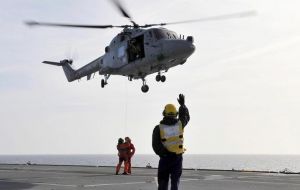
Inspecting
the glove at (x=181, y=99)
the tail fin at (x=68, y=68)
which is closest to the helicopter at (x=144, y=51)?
the tail fin at (x=68, y=68)

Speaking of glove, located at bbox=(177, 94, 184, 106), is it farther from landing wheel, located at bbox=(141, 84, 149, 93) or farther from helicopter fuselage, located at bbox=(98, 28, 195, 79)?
landing wheel, located at bbox=(141, 84, 149, 93)

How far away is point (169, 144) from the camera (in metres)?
9.17

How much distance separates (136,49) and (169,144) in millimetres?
20022

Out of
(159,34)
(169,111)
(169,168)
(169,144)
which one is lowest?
(169,168)

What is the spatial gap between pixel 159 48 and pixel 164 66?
4.53ft

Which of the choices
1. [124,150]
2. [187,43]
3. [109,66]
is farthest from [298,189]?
[109,66]

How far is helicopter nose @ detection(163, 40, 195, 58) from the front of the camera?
89.1 ft

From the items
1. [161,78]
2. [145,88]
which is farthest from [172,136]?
[145,88]

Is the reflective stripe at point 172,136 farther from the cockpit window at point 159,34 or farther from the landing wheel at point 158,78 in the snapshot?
the landing wheel at point 158,78

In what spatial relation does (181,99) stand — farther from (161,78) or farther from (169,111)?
(161,78)

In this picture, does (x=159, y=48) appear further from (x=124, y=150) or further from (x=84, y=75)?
(x=84, y=75)

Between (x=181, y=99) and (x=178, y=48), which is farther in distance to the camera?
(x=178, y=48)

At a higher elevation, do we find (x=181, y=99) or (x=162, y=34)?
(x=162, y=34)

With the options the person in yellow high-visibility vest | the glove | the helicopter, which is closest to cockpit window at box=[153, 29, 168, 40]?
the helicopter
